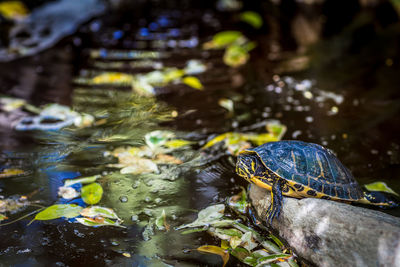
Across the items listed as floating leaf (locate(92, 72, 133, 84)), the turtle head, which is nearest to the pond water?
floating leaf (locate(92, 72, 133, 84))

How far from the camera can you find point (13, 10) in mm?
7660

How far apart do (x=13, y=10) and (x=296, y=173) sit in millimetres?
A: 7381

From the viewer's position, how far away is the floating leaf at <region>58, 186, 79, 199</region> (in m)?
2.99

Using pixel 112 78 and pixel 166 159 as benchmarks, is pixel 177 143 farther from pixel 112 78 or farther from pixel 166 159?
pixel 112 78

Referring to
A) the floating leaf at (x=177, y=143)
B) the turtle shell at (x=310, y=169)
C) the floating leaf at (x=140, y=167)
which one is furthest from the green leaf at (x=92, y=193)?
the turtle shell at (x=310, y=169)

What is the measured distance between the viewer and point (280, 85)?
17.8 ft

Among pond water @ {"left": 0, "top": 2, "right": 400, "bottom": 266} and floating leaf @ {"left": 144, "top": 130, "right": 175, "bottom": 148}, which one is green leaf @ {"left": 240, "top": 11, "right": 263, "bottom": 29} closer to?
pond water @ {"left": 0, "top": 2, "right": 400, "bottom": 266}

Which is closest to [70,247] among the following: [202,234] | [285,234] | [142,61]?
[202,234]

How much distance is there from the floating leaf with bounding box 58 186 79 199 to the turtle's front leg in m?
1.57

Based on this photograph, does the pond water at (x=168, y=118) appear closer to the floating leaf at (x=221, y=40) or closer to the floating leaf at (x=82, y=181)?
the floating leaf at (x=82, y=181)

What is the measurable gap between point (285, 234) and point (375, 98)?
331cm

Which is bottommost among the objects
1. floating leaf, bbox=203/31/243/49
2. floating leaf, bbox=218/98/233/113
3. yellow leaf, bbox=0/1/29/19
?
floating leaf, bbox=218/98/233/113

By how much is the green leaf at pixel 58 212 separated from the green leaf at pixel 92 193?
0.38ft

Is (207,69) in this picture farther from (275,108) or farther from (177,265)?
(177,265)
